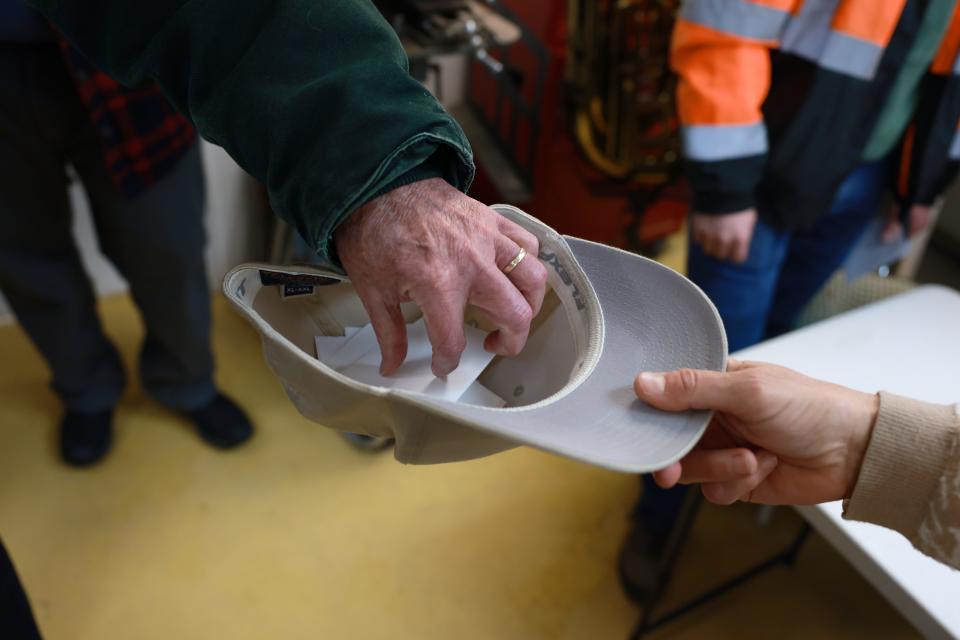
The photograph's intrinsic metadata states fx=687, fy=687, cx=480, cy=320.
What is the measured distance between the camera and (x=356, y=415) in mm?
514

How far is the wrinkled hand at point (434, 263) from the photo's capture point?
0.50 metres

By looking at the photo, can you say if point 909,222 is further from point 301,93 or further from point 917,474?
point 301,93

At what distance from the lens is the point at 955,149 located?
1.13m

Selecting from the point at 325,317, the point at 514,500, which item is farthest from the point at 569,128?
the point at 325,317

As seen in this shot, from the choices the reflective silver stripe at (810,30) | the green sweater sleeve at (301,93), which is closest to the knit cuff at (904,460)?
the green sweater sleeve at (301,93)

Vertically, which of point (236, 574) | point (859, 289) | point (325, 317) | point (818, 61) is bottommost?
point (236, 574)

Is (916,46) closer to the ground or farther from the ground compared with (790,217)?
farther from the ground

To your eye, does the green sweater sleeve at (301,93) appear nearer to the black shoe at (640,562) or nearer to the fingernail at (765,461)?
the fingernail at (765,461)

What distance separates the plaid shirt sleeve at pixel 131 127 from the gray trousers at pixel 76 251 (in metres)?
0.05

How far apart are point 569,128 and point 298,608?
3.96 ft

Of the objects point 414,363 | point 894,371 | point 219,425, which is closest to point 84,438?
point 219,425

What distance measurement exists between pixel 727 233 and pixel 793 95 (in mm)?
220

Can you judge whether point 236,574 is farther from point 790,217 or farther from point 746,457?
point 790,217

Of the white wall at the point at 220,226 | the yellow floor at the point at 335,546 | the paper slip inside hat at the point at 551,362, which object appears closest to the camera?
the paper slip inside hat at the point at 551,362
